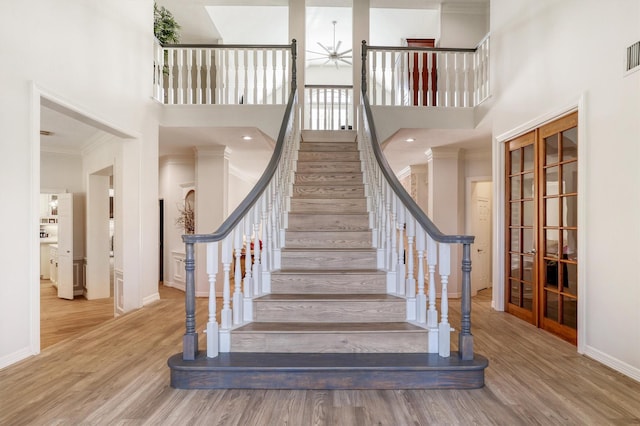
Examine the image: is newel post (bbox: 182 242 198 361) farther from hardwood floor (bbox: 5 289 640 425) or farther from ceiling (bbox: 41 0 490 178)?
ceiling (bbox: 41 0 490 178)

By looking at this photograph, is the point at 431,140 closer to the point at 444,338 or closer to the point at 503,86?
the point at 503,86

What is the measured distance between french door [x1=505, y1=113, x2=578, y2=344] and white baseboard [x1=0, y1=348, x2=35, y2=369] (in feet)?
14.7

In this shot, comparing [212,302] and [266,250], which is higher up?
[266,250]

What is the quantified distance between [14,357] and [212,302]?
1622 millimetres

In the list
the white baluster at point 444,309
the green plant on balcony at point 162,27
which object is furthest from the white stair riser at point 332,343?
the green plant on balcony at point 162,27

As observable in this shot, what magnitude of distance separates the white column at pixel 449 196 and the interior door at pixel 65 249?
20.7 ft

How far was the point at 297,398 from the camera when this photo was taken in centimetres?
223

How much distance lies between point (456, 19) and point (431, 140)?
220 cm

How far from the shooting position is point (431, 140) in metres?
5.79

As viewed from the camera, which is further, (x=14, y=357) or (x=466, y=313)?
(x=14, y=357)

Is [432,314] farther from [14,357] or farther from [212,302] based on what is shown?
[14,357]

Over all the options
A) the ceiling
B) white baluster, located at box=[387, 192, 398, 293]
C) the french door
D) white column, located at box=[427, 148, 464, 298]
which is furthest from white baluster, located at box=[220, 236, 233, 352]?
white column, located at box=[427, 148, 464, 298]

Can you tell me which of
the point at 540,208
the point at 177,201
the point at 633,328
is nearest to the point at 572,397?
the point at 633,328

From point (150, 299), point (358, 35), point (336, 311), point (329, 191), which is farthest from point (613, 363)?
point (358, 35)
